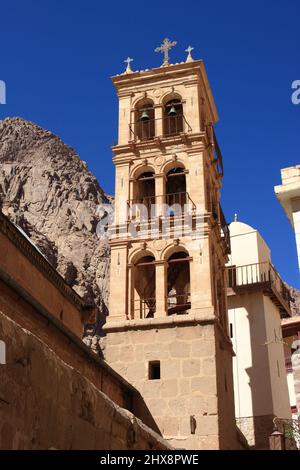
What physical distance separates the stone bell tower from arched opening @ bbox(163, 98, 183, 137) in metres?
0.04

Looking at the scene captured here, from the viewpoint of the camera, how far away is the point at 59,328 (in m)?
13.2

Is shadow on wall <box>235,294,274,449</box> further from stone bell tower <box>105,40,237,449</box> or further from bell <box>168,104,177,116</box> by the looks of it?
bell <box>168,104,177,116</box>

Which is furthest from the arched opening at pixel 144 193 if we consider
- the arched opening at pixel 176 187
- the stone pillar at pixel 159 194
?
the arched opening at pixel 176 187

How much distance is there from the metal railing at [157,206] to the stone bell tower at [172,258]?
0.04 meters

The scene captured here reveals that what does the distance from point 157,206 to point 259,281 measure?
825cm

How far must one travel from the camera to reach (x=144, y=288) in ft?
67.6

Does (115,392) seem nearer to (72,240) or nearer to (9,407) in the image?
(9,407)

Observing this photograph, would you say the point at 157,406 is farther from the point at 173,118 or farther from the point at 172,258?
the point at 173,118

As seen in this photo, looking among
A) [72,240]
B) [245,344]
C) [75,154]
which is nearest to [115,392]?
[245,344]

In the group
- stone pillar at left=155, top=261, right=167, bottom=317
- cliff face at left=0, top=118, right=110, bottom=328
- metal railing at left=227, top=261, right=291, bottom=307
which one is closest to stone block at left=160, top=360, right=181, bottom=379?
stone pillar at left=155, top=261, right=167, bottom=317

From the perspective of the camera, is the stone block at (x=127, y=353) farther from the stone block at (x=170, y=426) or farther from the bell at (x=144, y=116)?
the bell at (x=144, y=116)

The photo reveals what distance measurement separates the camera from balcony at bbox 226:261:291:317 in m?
25.8

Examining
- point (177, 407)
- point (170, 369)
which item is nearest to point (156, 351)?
point (170, 369)
